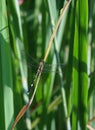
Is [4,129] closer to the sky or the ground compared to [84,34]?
closer to the ground

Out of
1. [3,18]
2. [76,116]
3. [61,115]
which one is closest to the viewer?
[3,18]

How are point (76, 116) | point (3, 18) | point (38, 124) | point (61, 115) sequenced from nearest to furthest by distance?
point (3, 18) → point (76, 116) → point (38, 124) → point (61, 115)

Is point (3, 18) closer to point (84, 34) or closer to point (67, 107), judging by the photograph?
point (84, 34)

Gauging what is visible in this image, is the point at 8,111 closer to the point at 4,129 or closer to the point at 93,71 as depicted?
the point at 4,129

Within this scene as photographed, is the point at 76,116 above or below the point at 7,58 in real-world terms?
below

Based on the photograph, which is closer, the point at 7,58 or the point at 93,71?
the point at 7,58

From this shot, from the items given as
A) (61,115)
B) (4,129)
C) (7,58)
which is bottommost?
(61,115)

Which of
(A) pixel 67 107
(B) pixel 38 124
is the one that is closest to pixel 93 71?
(A) pixel 67 107

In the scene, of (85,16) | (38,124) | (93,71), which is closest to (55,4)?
(85,16)

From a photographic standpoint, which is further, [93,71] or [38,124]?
[38,124]
